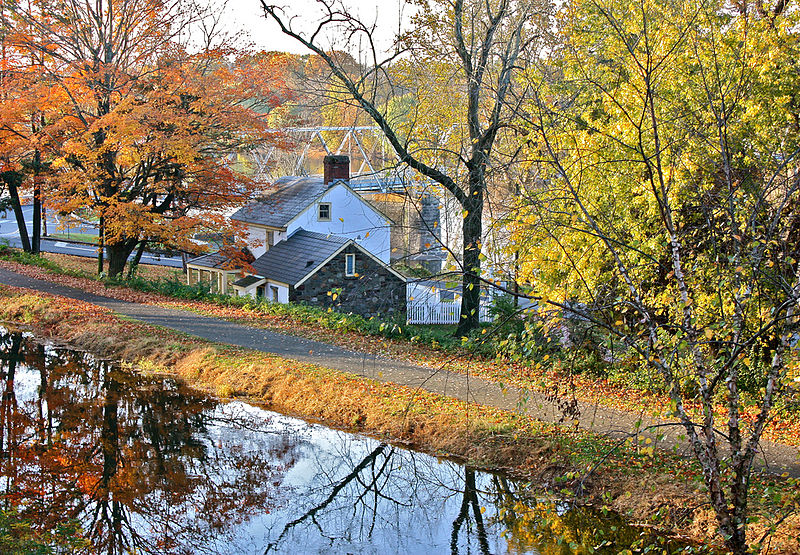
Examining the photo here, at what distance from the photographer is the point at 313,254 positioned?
1098 inches

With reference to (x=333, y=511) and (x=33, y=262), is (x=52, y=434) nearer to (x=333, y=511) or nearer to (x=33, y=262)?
(x=333, y=511)

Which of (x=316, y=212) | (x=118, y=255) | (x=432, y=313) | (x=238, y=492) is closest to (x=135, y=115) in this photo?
(x=118, y=255)

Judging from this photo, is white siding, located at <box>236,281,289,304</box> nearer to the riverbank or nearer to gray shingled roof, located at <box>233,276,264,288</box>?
gray shingled roof, located at <box>233,276,264,288</box>

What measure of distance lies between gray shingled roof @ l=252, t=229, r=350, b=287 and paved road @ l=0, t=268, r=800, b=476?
6459mm

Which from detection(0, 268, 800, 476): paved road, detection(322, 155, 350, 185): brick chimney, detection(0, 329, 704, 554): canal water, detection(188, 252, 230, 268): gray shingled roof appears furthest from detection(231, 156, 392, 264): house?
detection(0, 329, 704, 554): canal water

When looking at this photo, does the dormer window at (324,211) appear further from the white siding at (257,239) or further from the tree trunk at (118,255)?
the tree trunk at (118,255)

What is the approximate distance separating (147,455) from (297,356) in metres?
5.16

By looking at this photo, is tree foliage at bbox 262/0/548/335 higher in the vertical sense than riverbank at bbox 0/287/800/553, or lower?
higher

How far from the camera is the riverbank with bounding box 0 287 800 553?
9.51 m

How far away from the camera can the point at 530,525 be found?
379 inches

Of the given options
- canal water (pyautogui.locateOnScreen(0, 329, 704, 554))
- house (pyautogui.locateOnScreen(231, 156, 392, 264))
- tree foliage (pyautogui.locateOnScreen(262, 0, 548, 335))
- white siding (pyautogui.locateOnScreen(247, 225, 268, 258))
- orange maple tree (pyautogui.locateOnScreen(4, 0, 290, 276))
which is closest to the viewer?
canal water (pyautogui.locateOnScreen(0, 329, 704, 554))

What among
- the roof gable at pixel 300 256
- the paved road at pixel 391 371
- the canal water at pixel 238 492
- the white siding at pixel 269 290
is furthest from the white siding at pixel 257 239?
the canal water at pixel 238 492

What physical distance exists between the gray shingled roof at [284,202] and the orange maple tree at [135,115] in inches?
142

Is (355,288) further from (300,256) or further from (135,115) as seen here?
(135,115)
